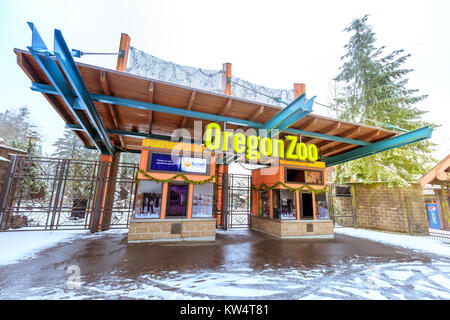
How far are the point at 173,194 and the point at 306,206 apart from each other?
23.4 ft

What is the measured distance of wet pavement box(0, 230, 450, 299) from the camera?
141 inches

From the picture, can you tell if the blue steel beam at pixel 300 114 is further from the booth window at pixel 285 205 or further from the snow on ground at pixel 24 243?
the snow on ground at pixel 24 243

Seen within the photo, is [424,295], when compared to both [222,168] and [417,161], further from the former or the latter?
[417,161]

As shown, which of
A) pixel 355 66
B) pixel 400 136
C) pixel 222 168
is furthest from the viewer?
pixel 355 66

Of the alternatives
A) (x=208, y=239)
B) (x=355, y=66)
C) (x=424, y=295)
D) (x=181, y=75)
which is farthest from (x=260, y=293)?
(x=355, y=66)

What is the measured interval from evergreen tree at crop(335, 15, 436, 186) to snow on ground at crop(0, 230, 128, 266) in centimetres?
1709

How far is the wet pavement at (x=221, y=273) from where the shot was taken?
11.8 ft

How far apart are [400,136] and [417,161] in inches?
280

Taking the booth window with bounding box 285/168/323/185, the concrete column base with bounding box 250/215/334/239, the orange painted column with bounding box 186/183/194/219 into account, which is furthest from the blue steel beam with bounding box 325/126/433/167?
the orange painted column with bounding box 186/183/194/219

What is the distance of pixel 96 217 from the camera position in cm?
927

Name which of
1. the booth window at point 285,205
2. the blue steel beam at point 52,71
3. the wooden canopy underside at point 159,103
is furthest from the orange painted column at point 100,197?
the booth window at point 285,205

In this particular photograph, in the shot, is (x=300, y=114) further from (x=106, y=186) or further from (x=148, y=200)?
(x=106, y=186)

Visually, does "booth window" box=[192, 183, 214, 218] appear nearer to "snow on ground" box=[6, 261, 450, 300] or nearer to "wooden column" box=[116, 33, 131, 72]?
"snow on ground" box=[6, 261, 450, 300]

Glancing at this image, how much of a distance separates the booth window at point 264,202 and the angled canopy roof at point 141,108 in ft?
13.1
